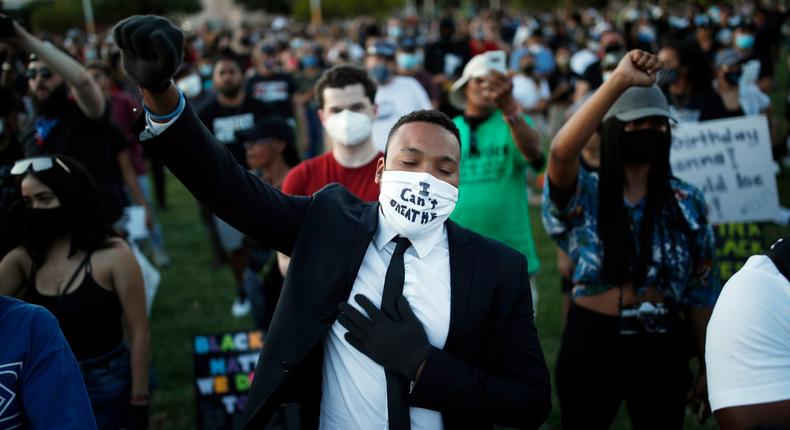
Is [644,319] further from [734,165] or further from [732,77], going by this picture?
Result: [732,77]

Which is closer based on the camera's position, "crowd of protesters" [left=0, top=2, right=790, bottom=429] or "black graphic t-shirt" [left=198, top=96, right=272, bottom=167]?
"crowd of protesters" [left=0, top=2, right=790, bottom=429]

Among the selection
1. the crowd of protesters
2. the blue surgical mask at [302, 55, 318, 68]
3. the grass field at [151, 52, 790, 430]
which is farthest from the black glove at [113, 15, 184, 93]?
the blue surgical mask at [302, 55, 318, 68]

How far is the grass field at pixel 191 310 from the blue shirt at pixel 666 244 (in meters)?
1.66

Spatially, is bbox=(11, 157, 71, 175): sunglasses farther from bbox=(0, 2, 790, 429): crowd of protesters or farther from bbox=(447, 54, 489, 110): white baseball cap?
bbox=(447, 54, 489, 110): white baseball cap

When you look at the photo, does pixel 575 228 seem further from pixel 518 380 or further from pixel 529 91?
pixel 529 91

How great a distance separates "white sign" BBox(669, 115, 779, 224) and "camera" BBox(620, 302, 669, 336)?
2.07 m

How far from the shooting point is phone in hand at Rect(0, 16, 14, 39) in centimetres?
384

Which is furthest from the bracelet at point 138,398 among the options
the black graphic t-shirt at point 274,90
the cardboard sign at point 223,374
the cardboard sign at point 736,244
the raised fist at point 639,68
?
the black graphic t-shirt at point 274,90

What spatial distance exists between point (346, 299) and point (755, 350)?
46.6 inches

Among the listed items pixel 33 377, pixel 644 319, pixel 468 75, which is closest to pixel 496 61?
pixel 468 75

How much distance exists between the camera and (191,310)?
692 cm

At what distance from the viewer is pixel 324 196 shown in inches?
94.2

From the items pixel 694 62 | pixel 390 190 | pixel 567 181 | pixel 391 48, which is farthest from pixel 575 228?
pixel 391 48

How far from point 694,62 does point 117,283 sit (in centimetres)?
483
